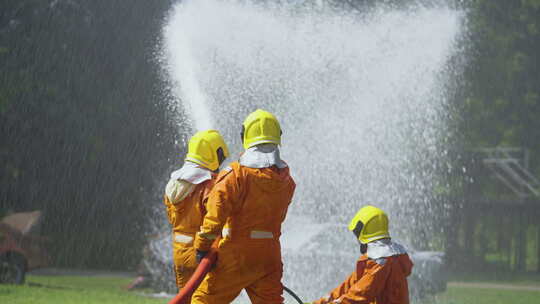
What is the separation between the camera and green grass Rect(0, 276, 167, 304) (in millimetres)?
11430

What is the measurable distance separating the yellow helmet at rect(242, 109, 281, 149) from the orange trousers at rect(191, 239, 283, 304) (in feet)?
2.07

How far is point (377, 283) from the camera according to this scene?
18.9 ft

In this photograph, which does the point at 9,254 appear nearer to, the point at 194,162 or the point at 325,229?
the point at 325,229

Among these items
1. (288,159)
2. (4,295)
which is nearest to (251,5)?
(288,159)

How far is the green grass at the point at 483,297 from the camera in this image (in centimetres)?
1436

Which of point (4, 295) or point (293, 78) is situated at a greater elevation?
point (293, 78)

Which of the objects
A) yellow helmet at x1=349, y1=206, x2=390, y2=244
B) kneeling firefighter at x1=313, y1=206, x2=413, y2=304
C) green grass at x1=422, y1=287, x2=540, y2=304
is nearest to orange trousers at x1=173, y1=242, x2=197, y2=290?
kneeling firefighter at x1=313, y1=206, x2=413, y2=304

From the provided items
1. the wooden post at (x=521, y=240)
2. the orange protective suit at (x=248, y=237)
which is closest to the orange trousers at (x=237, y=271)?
the orange protective suit at (x=248, y=237)

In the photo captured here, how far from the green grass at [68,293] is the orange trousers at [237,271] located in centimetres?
641

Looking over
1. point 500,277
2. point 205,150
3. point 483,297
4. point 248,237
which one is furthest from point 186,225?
point 500,277

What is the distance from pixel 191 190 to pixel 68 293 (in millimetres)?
7458

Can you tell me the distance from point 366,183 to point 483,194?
534 inches

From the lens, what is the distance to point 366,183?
47.0 ft

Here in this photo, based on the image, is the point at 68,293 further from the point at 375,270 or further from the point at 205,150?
the point at 375,270
